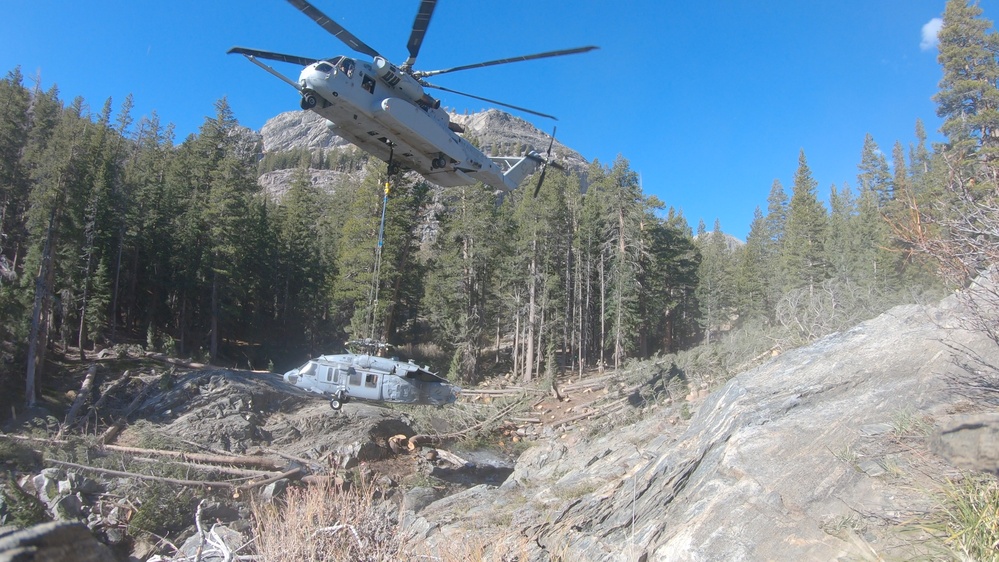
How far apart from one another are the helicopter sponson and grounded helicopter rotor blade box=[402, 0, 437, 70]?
22.0 feet

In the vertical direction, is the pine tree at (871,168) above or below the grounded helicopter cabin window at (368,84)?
above

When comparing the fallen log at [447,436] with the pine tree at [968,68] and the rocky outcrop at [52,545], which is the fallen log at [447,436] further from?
the pine tree at [968,68]

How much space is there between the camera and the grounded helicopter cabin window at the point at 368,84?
10.2 m

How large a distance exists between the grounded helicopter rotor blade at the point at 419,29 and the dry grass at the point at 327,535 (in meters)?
7.31

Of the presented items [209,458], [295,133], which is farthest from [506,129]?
[209,458]

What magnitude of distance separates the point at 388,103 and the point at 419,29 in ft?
4.83

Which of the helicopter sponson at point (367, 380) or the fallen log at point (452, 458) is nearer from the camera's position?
the helicopter sponson at point (367, 380)

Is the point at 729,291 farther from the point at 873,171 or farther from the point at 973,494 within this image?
the point at 973,494

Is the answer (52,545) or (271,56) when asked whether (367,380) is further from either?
(52,545)

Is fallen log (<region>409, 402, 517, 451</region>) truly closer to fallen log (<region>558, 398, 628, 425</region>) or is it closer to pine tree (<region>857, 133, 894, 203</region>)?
fallen log (<region>558, 398, 628, 425</region>)

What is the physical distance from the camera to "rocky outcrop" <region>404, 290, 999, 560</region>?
530cm

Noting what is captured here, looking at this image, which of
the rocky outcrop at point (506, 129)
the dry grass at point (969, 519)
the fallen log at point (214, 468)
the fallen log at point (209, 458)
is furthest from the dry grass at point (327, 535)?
the rocky outcrop at point (506, 129)

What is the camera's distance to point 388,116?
10297 mm

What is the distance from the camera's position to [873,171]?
199ft
